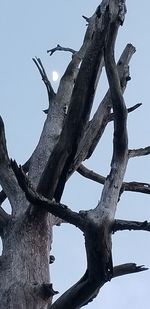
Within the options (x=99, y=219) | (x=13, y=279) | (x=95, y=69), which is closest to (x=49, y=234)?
(x=13, y=279)

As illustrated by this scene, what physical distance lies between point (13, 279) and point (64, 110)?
305cm

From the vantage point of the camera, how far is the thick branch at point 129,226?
3336 millimetres

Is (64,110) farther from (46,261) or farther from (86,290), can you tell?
(86,290)

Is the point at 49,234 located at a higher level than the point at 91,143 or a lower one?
lower

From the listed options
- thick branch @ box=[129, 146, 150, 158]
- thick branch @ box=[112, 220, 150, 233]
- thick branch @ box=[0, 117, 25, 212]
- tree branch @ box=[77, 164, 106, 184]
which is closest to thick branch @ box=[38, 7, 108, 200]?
thick branch @ box=[0, 117, 25, 212]

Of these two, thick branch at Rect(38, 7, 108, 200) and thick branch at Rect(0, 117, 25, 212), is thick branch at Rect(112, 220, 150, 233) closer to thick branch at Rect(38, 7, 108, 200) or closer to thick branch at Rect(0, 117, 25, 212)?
thick branch at Rect(38, 7, 108, 200)

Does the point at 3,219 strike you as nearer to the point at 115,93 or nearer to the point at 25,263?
the point at 25,263

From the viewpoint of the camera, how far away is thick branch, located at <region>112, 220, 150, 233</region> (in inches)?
131

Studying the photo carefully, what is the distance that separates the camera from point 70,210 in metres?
3.38

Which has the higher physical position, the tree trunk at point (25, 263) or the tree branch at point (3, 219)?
the tree branch at point (3, 219)

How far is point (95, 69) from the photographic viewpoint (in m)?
3.96

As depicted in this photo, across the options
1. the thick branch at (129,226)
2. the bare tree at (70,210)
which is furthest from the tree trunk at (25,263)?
the thick branch at (129,226)

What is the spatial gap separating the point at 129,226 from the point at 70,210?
15.6 inches

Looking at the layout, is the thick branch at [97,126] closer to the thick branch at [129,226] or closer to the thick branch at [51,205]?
the thick branch at [51,205]
